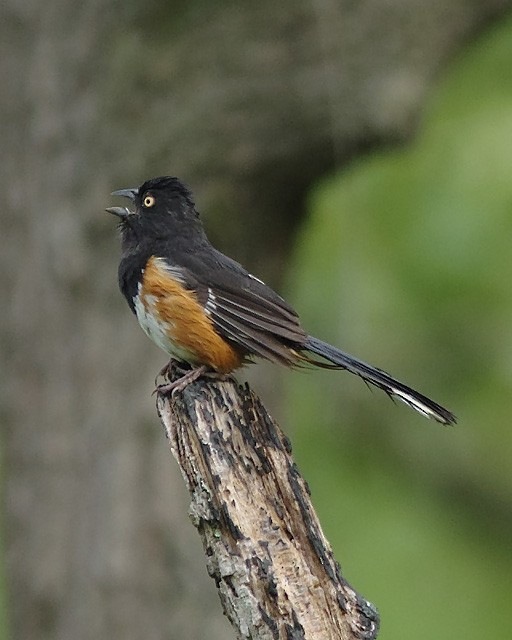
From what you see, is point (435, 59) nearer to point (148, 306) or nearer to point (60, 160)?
point (60, 160)

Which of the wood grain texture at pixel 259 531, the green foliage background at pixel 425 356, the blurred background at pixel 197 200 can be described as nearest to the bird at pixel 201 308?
the wood grain texture at pixel 259 531

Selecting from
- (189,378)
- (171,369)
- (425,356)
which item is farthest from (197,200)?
(189,378)

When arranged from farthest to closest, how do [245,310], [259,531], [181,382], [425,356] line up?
[425,356] < [245,310] < [181,382] < [259,531]

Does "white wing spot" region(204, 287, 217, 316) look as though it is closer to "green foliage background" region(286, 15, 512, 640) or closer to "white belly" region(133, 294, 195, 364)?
"white belly" region(133, 294, 195, 364)

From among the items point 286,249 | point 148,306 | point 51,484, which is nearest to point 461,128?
point 286,249

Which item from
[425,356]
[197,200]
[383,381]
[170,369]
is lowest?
[383,381]

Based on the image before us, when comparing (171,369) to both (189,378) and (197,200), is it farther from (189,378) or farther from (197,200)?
(197,200)

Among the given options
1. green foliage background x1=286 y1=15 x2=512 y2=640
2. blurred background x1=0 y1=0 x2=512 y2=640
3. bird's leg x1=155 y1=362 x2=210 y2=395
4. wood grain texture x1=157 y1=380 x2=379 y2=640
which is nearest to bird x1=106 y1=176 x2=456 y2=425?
bird's leg x1=155 y1=362 x2=210 y2=395
